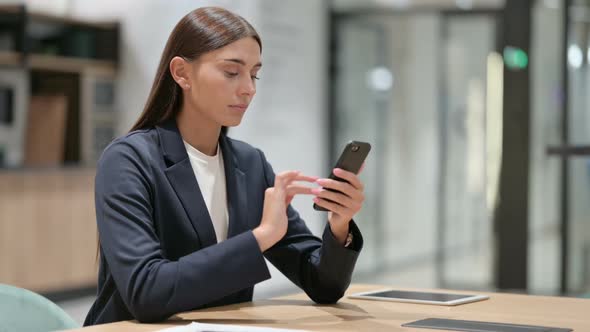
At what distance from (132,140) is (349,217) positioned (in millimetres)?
512

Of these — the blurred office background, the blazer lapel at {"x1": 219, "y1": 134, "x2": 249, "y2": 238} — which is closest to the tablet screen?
the blazer lapel at {"x1": 219, "y1": 134, "x2": 249, "y2": 238}

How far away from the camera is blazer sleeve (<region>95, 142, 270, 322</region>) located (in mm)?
1862

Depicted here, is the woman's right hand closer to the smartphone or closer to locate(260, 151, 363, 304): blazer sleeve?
the smartphone

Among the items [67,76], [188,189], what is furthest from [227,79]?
[67,76]

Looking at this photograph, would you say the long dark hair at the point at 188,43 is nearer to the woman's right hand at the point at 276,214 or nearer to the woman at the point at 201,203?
the woman at the point at 201,203

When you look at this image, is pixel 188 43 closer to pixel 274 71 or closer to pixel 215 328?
pixel 215 328

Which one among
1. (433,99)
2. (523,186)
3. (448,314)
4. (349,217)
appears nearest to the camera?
(448,314)

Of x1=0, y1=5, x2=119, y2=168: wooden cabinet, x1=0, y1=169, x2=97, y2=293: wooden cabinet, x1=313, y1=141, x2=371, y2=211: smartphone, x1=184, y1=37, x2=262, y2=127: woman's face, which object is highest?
x1=0, y1=5, x2=119, y2=168: wooden cabinet

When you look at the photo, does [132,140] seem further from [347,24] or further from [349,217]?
[347,24]

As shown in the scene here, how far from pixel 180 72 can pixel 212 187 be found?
280 mm

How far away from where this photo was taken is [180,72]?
2.17 metres

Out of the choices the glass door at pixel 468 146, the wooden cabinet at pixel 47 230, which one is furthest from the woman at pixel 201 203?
the glass door at pixel 468 146

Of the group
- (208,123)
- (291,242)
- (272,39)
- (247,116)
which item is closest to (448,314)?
(291,242)

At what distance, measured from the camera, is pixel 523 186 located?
231 inches
